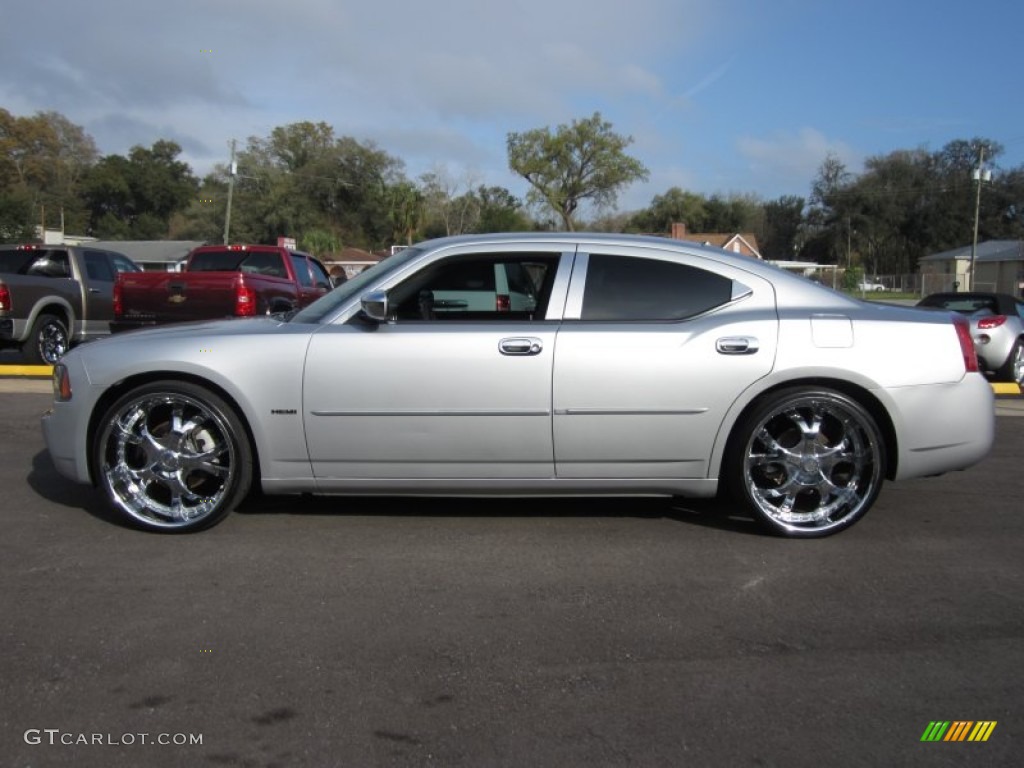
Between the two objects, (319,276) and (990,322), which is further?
(319,276)

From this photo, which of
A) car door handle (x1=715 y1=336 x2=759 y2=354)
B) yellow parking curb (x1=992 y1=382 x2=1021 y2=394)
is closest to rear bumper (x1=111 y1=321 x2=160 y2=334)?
car door handle (x1=715 y1=336 x2=759 y2=354)

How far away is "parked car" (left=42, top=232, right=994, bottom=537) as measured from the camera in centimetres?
438

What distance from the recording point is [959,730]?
2.79m

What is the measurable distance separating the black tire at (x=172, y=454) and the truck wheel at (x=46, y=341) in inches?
344

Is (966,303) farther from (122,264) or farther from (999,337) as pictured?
(122,264)

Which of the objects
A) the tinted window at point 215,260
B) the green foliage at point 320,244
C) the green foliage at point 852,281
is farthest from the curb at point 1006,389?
the green foliage at point 320,244

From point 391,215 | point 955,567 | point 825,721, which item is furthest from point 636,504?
point 391,215

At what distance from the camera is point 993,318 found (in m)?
11.2

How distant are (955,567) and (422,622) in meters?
2.64

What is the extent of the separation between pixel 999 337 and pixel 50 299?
42.7ft

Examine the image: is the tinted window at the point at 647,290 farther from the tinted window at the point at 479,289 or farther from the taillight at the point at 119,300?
the taillight at the point at 119,300

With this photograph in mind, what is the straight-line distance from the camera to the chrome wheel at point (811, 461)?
14.6 feet

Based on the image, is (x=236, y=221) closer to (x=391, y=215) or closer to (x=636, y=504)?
(x=391, y=215)

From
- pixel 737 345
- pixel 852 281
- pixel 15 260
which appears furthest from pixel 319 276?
pixel 852 281
